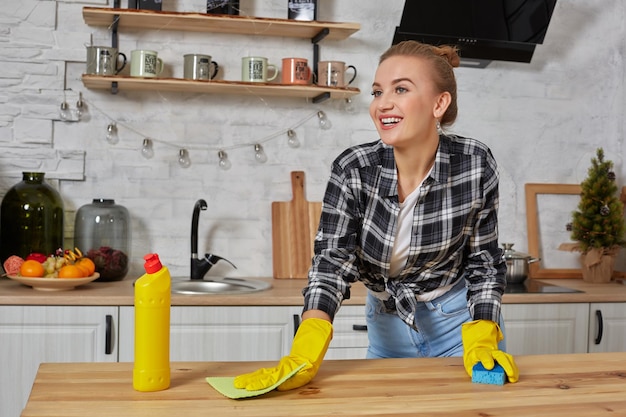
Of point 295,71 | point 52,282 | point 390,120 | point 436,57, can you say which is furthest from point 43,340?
point 436,57

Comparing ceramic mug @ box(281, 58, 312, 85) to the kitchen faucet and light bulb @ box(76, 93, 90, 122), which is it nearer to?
the kitchen faucet

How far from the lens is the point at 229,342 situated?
2.96 m

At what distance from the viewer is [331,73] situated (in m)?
3.32

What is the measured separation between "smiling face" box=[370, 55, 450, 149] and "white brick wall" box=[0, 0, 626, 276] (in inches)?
61.1

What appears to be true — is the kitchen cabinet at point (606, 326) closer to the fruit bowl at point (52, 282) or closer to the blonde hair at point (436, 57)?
the blonde hair at point (436, 57)

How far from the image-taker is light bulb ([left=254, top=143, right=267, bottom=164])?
3500mm

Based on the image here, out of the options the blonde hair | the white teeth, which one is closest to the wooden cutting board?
the blonde hair

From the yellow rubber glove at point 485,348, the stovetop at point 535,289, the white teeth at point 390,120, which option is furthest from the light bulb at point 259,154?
the yellow rubber glove at point 485,348

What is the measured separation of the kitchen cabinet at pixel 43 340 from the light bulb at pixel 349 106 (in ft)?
4.49

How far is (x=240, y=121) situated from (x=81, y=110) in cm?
65

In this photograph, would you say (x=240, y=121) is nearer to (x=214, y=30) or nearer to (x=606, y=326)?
(x=214, y=30)

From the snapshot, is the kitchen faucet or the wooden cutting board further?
the wooden cutting board

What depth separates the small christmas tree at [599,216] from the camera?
3553 millimetres

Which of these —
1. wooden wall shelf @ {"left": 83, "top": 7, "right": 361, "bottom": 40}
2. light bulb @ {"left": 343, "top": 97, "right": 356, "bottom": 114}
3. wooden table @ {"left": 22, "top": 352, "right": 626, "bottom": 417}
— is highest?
wooden wall shelf @ {"left": 83, "top": 7, "right": 361, "bottom": 40}
